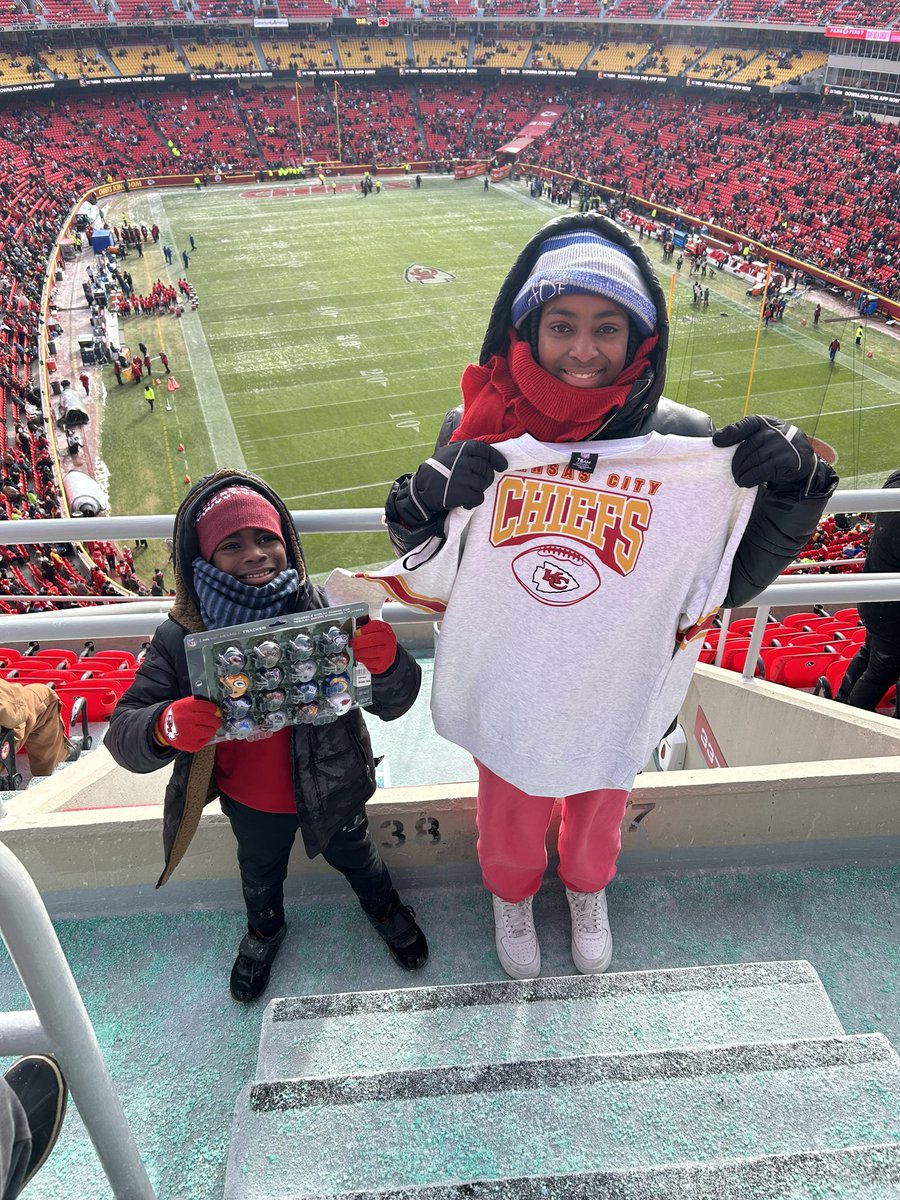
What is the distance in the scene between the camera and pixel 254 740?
2.00 meters

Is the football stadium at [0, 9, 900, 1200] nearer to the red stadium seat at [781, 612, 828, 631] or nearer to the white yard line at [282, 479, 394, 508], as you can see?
the red stadium seat at [781, 612, 828, 631]

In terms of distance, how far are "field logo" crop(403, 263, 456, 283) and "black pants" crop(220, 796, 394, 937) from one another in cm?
2729

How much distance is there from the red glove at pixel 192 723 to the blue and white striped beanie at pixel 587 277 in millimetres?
1141

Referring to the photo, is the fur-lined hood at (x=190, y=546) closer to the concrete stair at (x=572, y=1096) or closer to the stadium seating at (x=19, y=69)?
the concrete stair at (x=572, y=1096)

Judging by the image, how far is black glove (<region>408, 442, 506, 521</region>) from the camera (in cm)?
180

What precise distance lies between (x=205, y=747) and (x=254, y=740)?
0.12m

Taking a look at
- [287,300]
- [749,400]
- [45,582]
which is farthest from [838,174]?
[45,582]

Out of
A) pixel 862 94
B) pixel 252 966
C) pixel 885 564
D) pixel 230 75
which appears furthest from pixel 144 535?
pixel 230 75

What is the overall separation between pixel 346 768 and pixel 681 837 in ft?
3.70

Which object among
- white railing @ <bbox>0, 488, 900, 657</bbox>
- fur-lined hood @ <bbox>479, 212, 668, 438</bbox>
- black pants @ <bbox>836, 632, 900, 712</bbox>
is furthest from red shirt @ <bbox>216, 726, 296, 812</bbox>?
black pants @ <bbox>836, 632, 900, 712</bbox>

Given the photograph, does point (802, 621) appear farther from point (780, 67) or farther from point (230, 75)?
point (230, 75)

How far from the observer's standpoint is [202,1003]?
2.25m

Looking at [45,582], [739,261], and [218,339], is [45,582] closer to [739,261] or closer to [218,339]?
[218,339]

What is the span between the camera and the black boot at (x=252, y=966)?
2246 mm
